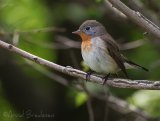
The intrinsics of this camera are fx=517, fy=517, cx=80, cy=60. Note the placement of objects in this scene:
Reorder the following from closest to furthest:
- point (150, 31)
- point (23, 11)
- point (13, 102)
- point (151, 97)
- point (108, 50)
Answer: point (150, 31) → point (108, 50) → point (151, 97) → point (23, 11) → point (13, 102)

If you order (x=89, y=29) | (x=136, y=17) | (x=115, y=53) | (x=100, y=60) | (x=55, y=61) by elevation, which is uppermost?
(x=55, y=61)

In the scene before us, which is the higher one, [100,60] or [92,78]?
[100,60]

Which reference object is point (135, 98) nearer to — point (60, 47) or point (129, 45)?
point (129, 45)

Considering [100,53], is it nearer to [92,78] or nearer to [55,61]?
[92,78]

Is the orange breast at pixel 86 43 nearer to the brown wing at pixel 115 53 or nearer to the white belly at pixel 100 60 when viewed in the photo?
the white belly at pixel 100 60

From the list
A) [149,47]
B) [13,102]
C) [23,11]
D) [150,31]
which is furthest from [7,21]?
[150,31]

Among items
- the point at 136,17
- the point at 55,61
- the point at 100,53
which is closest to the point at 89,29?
the point at 100,53

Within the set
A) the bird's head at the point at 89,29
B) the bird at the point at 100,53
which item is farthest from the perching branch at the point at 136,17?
the bird's head at the point at 89,29
